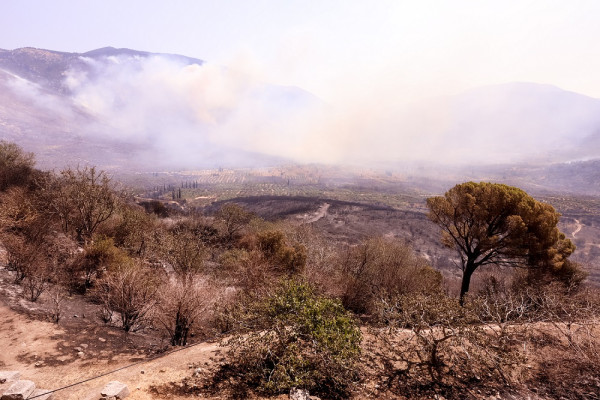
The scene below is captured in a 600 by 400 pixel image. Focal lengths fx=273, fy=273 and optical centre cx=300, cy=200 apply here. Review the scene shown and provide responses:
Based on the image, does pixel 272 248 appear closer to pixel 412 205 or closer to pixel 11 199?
pixel 11 199

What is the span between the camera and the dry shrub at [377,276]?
19375 mm

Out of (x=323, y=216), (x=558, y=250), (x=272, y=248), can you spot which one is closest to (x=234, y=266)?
(x=272, y=248)

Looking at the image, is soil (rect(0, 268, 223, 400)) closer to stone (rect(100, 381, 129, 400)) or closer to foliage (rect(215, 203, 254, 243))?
stone (rect(100, 381, 129, 400))

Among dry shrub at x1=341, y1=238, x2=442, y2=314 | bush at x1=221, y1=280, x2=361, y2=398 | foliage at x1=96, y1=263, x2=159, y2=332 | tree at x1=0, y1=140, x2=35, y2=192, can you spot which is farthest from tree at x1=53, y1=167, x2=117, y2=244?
dry shrub at x1=341, y1=238, x2=442, y2=314

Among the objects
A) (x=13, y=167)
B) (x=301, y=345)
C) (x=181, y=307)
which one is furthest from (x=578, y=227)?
(x=13, y=167)

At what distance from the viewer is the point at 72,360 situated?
10.1m

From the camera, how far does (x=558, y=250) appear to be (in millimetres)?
16234

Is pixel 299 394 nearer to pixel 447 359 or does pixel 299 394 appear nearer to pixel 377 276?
pixel 447 359

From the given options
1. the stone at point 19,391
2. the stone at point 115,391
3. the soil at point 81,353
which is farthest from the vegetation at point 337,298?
the stone at point 19,391

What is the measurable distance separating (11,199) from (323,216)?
7233 cm

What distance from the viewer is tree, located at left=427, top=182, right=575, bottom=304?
50.2 feet

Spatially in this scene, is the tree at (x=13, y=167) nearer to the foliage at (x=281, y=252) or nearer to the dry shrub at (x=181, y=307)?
the foliage at (x=281, y=252)

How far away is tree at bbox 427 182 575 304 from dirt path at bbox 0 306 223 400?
15023 mm

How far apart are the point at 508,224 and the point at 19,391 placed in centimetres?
2124
